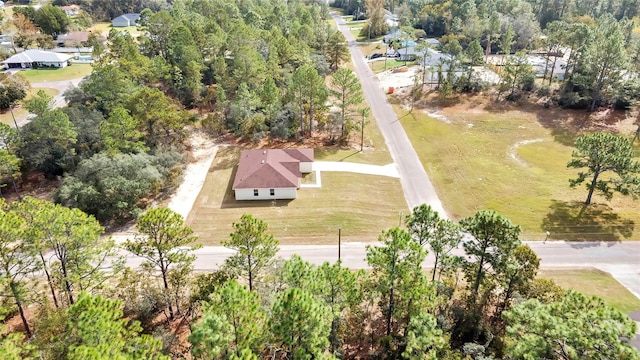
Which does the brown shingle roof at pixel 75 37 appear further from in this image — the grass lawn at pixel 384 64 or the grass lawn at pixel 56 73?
the grass lawn at pixel 384 64

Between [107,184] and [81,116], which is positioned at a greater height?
[81,116]

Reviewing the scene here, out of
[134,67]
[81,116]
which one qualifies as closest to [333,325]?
[81,116]

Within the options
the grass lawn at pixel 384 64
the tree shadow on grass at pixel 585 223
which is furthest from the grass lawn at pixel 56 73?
the tree shadow on grass at pixel 585 223

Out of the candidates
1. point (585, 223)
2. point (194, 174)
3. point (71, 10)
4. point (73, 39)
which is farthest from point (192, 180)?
point (71, 10)

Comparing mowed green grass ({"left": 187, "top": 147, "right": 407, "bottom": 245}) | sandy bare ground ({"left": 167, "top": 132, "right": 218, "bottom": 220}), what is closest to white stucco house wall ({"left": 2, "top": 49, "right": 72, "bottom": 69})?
sandy bare ground ({"left": 167, "top": 132, "right": 218, "bottom": 220})

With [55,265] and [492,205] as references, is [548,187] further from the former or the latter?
[55,265]

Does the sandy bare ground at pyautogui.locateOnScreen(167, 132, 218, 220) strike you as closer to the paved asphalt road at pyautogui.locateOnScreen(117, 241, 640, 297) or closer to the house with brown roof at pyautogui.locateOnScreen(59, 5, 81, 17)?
the paved asphalt road at pyautogui.locateOnScreen(117, 241, 640, 297)
